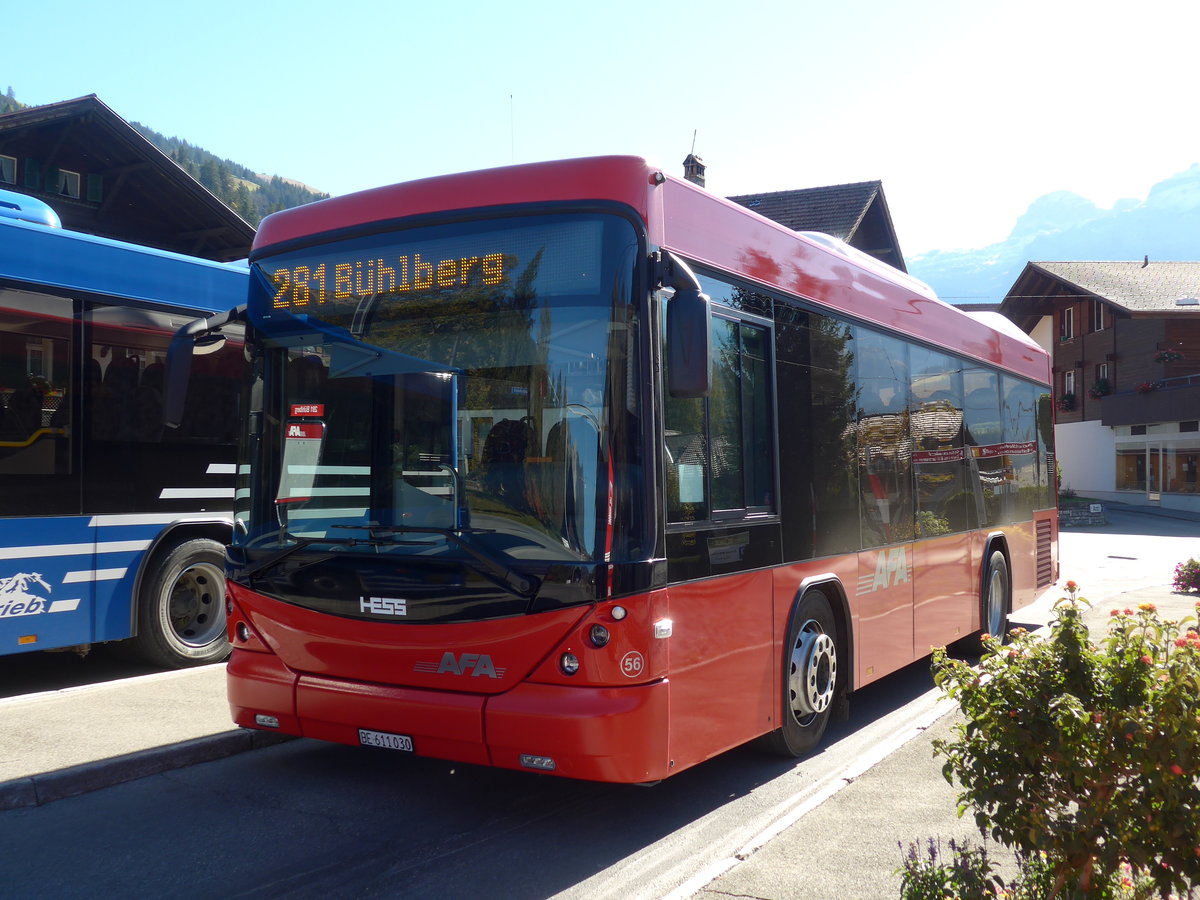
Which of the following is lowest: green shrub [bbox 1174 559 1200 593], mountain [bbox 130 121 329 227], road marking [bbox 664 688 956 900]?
green shrub [bbox 1174 559 1200 593]

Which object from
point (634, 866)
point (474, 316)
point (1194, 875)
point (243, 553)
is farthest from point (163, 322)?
point (1194, 875)

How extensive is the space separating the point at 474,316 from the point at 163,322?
4.80 meters

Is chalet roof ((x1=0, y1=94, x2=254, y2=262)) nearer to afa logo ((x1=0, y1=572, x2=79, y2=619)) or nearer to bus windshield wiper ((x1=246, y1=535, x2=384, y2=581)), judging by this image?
afa logo ((x1=0, y1=572, x2=79, y2=619))

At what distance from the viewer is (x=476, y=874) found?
14.6ft

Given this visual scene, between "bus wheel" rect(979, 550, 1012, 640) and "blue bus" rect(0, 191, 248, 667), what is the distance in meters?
6.73

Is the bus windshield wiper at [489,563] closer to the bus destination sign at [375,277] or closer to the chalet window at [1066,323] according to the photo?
the bus destination sign at [375,277]

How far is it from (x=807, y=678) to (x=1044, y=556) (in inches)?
283

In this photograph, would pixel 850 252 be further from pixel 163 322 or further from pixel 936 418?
pixel 163 322

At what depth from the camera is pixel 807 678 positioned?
617 cm

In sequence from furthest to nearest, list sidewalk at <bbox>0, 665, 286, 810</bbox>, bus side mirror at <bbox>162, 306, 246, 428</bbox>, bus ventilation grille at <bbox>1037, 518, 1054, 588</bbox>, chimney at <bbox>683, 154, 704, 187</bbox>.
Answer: chimney at <bbox>683, 154, 704, 187</bbox>, bus ventilation grille at <bbox>1037, 518, 1054, 588</bbox>, bus side mirror at <bbox>162, 306, 246, 428</bbox>, sidewalk at <bbox>0, 665, 286, 810</bbox>

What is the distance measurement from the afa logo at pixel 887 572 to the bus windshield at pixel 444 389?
9.96ft

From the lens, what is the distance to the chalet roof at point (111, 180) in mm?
20714

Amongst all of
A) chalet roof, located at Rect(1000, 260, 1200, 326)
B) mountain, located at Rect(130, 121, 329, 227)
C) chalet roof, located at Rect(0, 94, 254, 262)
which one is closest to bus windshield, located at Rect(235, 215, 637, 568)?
chalet roof, located at Rect(0, 94, 254, 262)

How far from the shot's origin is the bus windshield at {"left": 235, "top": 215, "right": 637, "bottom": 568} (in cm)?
469
